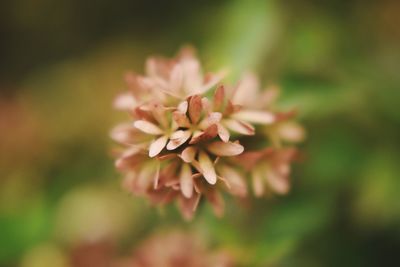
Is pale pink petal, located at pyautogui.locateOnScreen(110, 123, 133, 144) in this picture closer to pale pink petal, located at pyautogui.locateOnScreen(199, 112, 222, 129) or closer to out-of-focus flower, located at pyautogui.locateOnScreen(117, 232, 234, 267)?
pale pink petal, located at pyautogui.locateOnScreen(199, 112, 222, 129)

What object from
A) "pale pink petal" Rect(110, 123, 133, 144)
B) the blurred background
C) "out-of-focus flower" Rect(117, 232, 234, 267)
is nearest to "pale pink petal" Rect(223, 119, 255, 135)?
"pale pink petal" Rect(110, 123, 133, 144)

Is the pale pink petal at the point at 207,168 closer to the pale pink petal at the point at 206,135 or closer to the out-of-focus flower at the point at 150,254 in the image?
the pale pink petal at the point at 206,135

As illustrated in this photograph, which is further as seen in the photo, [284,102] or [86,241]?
[86,241]

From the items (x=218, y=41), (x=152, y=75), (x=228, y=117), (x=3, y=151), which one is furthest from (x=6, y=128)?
(x=228, y=117)

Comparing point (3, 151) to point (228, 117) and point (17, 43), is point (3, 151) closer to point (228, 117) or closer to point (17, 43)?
point (17, 43)

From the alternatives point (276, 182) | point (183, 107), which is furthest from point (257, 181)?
point (183, 107)

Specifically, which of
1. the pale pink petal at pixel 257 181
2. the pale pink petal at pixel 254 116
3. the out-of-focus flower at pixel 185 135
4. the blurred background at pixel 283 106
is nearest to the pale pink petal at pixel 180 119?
the out-of-focus flower at pixel 185 135
